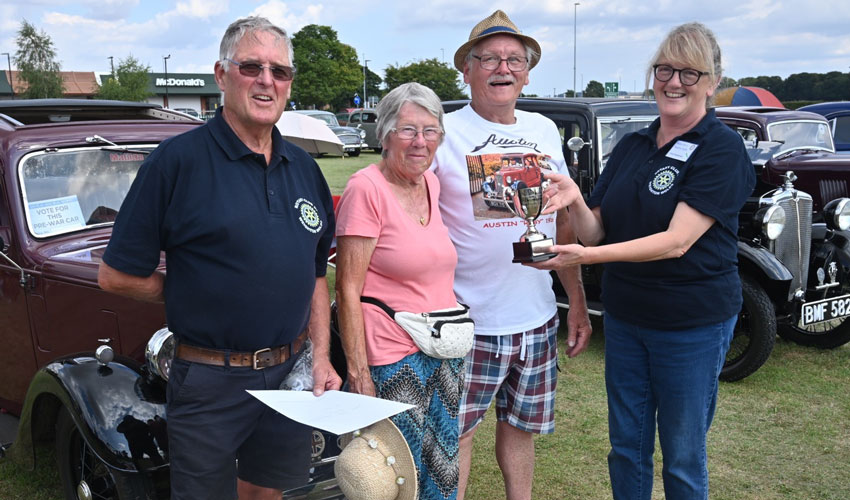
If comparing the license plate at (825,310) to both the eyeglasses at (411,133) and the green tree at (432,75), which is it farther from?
the green tree at (432,75)

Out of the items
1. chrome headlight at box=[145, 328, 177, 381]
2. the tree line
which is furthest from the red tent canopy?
the tree line

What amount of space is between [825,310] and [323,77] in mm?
59748

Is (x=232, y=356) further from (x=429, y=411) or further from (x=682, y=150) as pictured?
(x=682, y=150)

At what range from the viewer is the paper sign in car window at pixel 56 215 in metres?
3.48

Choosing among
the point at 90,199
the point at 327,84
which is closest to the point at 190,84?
the point at 327,84

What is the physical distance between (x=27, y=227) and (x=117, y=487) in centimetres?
150

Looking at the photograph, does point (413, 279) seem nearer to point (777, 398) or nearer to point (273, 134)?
point (273, 134)

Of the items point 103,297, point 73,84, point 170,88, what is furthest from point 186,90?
point 103,297

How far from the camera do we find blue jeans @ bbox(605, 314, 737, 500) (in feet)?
7.85

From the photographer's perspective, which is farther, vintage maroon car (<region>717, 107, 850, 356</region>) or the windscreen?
vintage maroon car (<region>717, 107, 850, 356</region>)

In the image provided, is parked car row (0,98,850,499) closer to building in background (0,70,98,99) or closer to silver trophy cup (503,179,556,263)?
silver trophy cup (503,179,556,263)

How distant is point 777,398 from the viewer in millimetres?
4738

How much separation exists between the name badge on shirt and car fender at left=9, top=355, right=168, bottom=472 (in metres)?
2.06

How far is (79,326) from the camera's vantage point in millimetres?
3355
